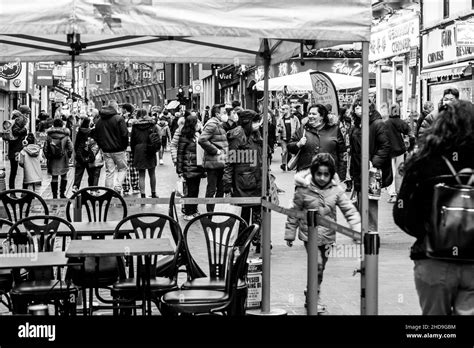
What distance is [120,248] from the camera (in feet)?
25.1

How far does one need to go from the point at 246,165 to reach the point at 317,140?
3.31ft

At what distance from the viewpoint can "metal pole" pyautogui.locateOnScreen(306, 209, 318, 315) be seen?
7.71 metres

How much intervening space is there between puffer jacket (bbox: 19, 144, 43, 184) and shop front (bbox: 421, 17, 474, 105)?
38.1ft

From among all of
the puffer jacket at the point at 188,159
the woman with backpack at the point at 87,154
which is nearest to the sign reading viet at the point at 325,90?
the puffer jacket at the point at 188,159

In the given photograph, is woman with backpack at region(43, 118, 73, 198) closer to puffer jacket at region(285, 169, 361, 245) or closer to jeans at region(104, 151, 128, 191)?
jeans at region(104, 151, 128, 191)

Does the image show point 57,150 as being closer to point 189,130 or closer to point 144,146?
point 144,146

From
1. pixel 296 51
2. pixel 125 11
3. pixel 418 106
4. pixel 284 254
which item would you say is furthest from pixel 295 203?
pixel 418 106

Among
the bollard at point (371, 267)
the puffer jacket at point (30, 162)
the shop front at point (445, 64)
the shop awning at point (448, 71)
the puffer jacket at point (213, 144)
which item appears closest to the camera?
the bollard at point (371, 267)

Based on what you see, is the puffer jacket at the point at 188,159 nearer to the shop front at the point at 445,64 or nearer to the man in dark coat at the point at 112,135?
the man in dark coat at the point at 112,135

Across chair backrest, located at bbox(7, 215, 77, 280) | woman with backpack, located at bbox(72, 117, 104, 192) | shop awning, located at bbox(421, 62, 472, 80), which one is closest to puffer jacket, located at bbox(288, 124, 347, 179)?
chair backrest, located at bbox(7, 215, 77, 280)

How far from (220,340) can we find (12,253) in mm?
2489

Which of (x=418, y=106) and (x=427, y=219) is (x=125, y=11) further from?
(x=418, y=106)

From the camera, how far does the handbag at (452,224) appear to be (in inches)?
219

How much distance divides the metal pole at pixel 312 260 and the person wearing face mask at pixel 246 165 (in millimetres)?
5087
